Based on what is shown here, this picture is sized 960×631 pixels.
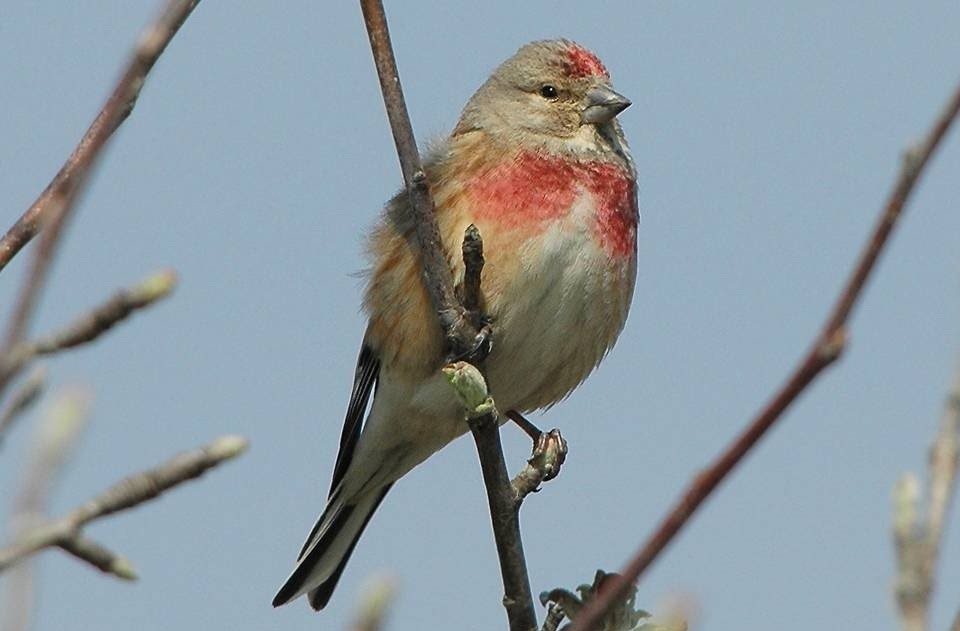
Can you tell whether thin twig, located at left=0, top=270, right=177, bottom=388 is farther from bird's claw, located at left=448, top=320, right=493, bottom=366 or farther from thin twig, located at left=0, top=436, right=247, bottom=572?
bird's claw, located at left=448, top=320, right=493, bottom=366

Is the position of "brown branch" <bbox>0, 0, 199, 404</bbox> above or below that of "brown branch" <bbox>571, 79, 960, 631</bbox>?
above

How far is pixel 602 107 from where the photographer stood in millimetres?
6402

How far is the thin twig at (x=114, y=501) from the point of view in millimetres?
1340

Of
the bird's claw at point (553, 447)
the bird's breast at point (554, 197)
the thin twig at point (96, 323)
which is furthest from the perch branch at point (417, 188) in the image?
the thin twig at point (96, 323)

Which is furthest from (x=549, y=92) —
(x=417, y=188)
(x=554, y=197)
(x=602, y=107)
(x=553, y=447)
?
(x=417, y=188)

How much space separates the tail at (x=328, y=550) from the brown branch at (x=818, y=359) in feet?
16.3

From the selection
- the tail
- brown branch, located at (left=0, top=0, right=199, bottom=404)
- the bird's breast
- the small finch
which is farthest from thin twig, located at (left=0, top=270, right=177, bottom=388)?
the tail

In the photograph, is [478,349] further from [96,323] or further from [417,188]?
[96,323]

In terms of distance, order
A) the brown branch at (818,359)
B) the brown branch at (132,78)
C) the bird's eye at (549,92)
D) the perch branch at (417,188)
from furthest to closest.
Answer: the bird's eye at (549,92)
the perch branch at (417,188)
the brown branch at (132,78)
the brown branch at (818,359)

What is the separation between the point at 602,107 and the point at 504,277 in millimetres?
1302

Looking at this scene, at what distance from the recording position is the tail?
621 centimetres

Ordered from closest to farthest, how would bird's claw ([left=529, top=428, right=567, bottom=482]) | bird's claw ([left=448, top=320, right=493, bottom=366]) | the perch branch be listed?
the perch branch → bird's claw ([left=448, top=320, right=493, bottom=366]) → bird's claw ([left=529, top=428, right=567, bottom=482])

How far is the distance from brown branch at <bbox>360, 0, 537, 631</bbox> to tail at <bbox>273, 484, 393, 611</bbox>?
7.48ft

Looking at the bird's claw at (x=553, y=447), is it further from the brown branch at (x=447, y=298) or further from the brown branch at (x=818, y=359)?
the brown branch at (x=818, y=359)
